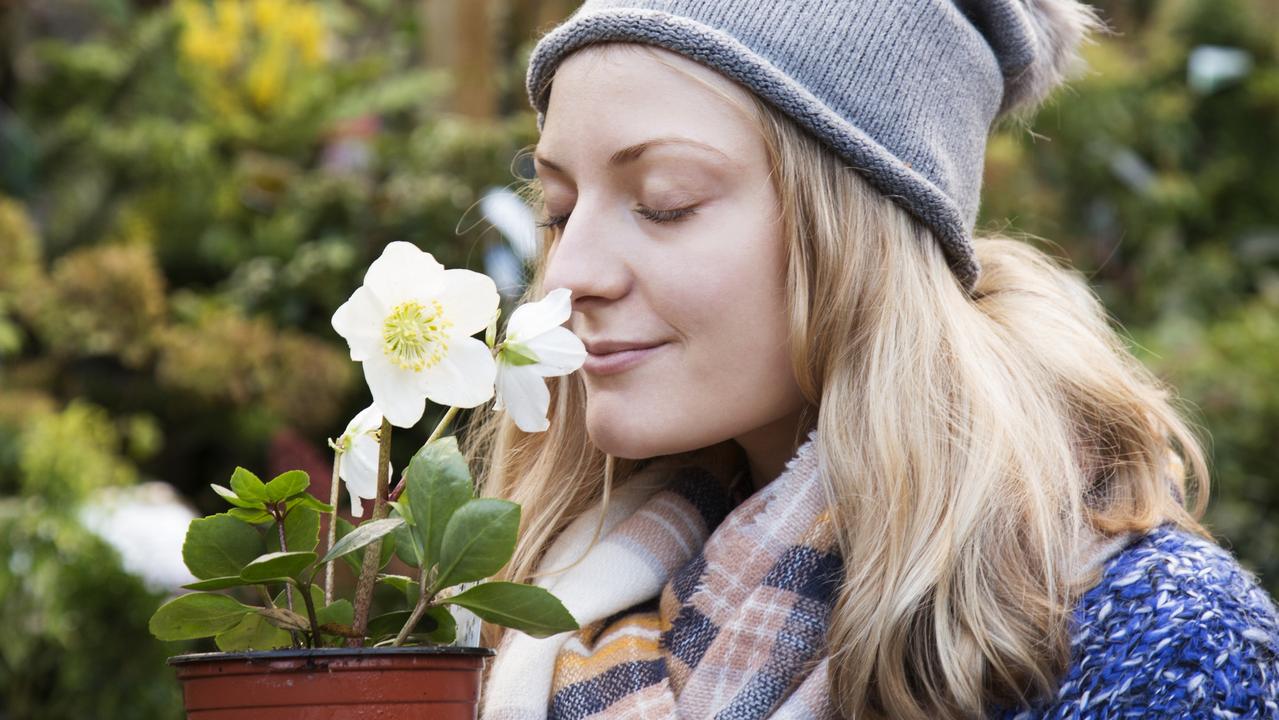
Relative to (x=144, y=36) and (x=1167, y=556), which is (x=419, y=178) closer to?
(x=144, y=36)

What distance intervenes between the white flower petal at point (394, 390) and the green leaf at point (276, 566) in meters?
0.13

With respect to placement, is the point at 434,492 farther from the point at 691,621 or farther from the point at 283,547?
the point at 691,621

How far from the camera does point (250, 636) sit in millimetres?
1170

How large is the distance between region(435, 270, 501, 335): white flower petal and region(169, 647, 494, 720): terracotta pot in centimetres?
27

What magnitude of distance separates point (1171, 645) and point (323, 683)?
32.2 inches

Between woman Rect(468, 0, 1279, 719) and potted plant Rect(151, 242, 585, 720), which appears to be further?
woman Rect(468, 0, 1279, 719)

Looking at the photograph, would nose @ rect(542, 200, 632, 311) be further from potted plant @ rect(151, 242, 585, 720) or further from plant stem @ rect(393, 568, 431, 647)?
plant stem @ rect(393, 568, 431, 647)

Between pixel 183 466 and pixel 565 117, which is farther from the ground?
pixel 565 117

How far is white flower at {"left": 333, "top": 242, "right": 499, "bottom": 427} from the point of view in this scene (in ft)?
3.73

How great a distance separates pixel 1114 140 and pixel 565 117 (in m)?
6.85

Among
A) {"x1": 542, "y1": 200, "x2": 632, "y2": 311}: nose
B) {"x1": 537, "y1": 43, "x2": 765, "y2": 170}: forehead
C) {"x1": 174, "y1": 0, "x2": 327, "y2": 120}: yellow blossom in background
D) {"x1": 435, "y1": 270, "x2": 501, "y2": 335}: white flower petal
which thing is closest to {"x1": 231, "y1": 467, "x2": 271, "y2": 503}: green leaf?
{"x1": 435, "y1": 270, "x2": 501, "y2": 335}: white flower petal

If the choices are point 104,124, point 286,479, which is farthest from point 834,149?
point 104,124

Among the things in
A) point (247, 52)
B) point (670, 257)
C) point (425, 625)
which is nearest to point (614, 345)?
point (670, 257)

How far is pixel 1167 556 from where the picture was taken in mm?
1422
